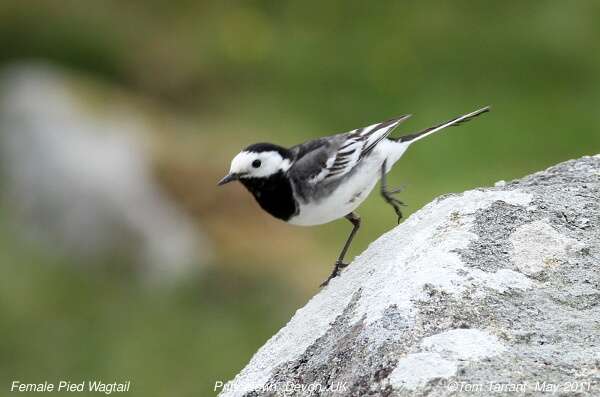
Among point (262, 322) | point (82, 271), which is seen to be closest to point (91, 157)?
point (82, 271)

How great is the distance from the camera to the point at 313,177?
5.77 metres

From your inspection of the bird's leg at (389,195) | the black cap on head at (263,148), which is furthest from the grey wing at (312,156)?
the bird's leg at (389,195)

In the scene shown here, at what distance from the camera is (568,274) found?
391 centimetres

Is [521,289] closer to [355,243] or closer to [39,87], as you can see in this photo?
[355,243]

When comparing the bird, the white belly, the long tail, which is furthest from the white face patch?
the long tail

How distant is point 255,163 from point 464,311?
93.1 inches

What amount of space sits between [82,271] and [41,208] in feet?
3.41

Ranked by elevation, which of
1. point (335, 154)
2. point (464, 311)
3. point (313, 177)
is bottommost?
point (464, 311)

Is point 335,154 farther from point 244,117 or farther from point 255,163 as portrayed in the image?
point 244,117

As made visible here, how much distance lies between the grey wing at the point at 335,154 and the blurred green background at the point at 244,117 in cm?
429

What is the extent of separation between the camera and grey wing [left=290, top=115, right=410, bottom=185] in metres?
5.80

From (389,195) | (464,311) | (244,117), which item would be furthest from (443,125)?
(244,117)

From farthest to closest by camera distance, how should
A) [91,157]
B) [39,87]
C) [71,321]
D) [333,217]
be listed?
[39,87] → [91,157] → [71,321] → [333,217]

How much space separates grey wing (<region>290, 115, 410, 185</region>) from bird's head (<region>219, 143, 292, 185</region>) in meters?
0.13
